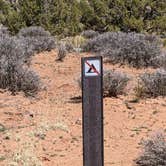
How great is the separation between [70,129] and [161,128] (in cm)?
142

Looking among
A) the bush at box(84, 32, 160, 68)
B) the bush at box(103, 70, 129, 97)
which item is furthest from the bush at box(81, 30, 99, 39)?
the bush at box(103, 70, 129, 97)

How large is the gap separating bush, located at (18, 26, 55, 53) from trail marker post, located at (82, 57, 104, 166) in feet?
50.1

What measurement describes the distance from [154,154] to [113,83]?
4.09 m

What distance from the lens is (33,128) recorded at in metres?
8.55

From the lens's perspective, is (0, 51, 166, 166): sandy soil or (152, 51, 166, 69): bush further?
(152, 51, 166, 69): bush

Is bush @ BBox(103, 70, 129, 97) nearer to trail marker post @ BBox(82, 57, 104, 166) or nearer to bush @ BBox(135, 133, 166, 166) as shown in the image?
bush @ BBox(135, 133, 166, 166)

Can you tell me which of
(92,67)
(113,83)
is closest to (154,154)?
(92,67)

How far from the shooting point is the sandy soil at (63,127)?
741cm

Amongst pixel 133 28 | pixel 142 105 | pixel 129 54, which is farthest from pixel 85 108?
pixel 133 28

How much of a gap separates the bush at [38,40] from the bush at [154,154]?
13.0 meters

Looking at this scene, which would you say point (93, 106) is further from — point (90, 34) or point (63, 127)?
point (90, 34)

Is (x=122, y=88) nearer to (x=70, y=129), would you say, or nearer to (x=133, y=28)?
(x=70, y=129)

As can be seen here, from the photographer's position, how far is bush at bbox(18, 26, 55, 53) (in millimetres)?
21078

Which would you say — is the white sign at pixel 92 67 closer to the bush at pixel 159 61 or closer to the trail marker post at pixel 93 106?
the trail marker post at pixel 93 106
